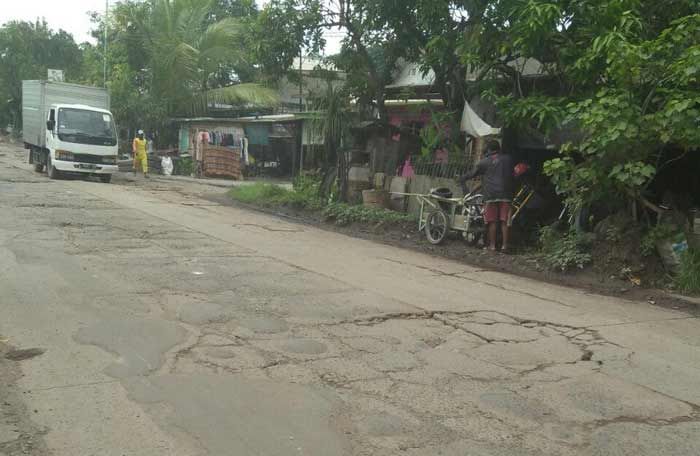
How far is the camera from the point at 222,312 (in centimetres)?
630

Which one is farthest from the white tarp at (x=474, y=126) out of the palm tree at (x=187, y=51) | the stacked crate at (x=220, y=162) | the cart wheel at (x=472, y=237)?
the palm tree at (x=187, y=51)

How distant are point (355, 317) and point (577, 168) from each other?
15.3 ft

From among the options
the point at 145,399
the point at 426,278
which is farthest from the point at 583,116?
the point at 145,399

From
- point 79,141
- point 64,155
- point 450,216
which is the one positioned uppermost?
point 79,141

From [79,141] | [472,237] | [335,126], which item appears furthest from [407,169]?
[79,141]

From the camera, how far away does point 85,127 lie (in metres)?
20.6

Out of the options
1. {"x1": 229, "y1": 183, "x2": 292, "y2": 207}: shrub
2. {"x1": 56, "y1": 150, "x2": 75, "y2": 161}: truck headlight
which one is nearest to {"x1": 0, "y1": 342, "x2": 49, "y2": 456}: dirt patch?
{"x1": 229, "y1": 183, "x2": 292, "y2": 207}: shrub

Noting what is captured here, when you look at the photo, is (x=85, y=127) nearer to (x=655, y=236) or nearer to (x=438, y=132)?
(x=438, y=132)

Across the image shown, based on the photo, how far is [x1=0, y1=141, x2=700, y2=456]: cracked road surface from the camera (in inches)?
149

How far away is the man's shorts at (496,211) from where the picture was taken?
35.2ft

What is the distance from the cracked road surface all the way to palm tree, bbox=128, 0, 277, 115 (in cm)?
1990

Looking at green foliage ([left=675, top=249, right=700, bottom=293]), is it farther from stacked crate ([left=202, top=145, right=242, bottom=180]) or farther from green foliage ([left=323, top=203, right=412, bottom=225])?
stacked crate ([left=202, top=145, right=242, bottom=180])

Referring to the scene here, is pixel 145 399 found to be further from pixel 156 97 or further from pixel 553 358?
pixel 156 97

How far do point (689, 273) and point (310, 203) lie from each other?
379 inches
